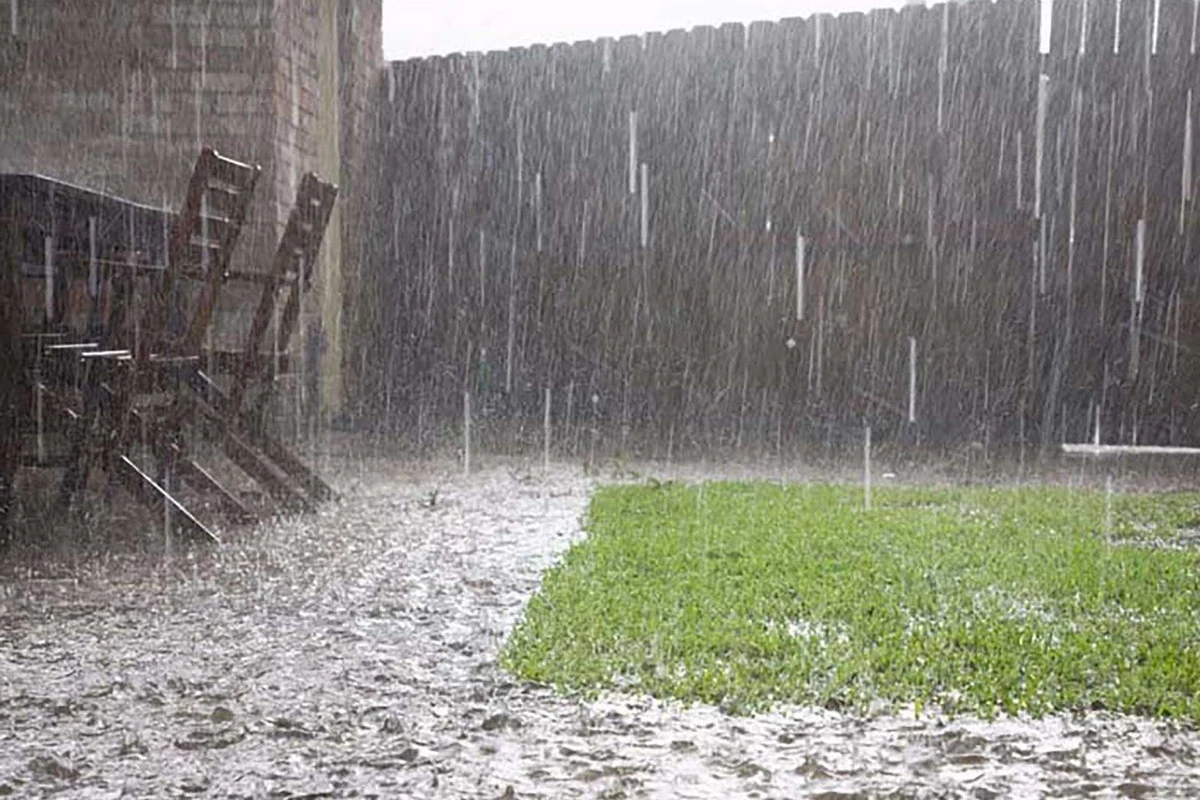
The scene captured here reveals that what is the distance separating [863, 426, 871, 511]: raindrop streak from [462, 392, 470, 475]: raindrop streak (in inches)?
76.9

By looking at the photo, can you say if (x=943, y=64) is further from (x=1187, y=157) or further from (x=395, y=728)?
(x=395, y=728)

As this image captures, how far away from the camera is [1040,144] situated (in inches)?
279

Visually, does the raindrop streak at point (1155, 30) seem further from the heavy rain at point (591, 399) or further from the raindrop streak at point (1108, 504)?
the raindrop streak at point (1108, 504)

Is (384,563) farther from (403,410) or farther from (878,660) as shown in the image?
(403,410)

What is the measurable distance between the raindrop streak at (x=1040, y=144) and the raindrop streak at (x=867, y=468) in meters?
1.73

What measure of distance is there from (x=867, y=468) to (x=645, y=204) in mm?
3041

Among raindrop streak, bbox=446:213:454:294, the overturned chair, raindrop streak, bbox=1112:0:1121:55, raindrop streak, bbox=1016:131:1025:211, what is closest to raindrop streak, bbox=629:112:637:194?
raindrop streak, bbox=446:213:454:294

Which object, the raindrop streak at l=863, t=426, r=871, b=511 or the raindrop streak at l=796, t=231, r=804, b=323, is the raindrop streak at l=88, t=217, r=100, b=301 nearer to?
the raindrop streak at l=863, t=426, r=871, b=511

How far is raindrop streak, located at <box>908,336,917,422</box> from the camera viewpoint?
7586mm

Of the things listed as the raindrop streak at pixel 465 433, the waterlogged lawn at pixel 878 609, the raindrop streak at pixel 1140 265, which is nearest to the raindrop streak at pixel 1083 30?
the raindrop streak at pixel 1140 265

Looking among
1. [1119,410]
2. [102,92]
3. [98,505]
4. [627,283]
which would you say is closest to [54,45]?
[102,92]

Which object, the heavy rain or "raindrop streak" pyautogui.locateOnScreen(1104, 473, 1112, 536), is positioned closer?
the heavy rain

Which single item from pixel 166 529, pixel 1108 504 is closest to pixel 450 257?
pixel 166 529

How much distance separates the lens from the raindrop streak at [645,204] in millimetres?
8172
